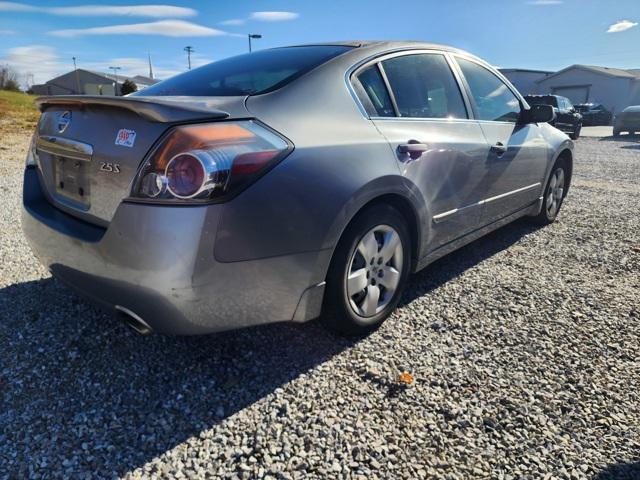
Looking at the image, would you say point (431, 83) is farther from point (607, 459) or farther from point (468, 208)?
point (607, 459)

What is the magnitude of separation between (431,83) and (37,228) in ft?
8.19

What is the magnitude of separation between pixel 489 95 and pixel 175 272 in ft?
9.93

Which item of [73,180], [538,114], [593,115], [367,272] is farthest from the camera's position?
[593,115]

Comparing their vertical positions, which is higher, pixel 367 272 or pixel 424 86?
pixel 424 86

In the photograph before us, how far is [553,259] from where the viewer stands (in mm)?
3900

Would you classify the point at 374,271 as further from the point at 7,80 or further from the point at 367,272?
the point at 7,80

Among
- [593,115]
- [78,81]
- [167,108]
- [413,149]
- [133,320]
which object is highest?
[78,81]

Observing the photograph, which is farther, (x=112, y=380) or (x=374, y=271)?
(x=374, y=271)

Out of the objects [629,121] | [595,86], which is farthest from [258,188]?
[595,86]

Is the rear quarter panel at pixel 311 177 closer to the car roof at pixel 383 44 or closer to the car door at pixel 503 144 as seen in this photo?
the car roof at pixel 383 44

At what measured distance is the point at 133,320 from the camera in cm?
192

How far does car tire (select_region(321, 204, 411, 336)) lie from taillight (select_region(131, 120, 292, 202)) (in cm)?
69

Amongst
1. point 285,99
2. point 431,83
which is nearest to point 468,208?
point 431,83

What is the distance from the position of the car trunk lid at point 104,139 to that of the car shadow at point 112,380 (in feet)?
2.55
